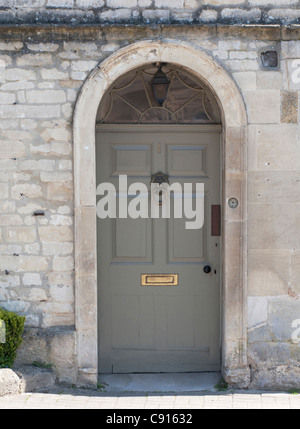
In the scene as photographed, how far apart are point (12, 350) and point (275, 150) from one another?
3121 mm

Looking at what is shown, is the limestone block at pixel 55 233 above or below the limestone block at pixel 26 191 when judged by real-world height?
below

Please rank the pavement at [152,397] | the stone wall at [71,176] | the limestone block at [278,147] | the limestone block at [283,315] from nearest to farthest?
the pavement at [152,397] < the stone wall at [71,176] < the limestone block at [278,147] < the limestone block at [283,315]

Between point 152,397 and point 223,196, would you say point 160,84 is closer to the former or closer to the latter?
point 223,196

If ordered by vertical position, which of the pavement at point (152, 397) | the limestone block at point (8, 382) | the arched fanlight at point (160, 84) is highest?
the arched fanlight at point (160, 84)

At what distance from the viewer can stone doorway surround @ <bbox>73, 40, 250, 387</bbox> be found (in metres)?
5.82

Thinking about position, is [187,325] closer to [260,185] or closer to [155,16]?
[260,185]

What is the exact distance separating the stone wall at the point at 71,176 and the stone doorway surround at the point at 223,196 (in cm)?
8

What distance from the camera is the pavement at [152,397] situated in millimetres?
5617

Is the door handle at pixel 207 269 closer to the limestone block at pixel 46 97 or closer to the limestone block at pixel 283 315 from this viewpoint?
the limestone block at pixel 283 315

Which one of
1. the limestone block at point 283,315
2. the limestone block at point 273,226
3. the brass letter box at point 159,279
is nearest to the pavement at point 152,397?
the limestone block at point 283,315

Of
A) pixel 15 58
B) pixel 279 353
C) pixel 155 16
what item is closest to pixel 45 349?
pixel 279 353

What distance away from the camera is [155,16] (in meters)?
5.83

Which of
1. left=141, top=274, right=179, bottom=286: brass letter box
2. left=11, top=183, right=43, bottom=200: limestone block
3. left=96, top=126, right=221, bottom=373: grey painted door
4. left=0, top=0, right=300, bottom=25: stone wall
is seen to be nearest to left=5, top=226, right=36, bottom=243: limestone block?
left=11, top=183, right=43, bottom=200: limestone block

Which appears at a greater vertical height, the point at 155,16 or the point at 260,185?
the point at 155,16
